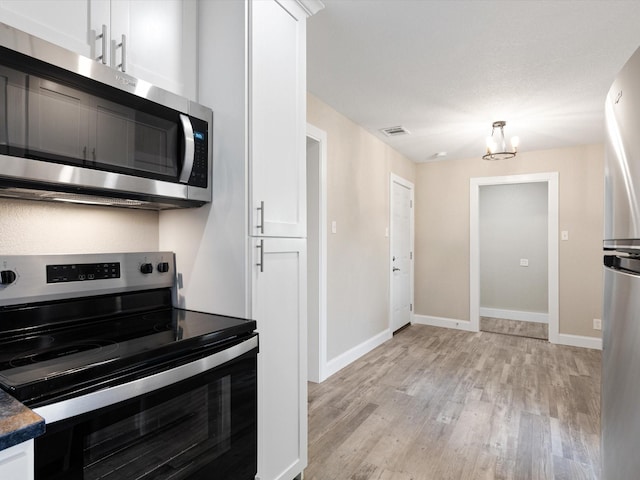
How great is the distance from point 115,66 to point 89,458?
122cm

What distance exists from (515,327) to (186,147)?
5541mm

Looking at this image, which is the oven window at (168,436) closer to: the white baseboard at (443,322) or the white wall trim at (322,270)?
the white wall trim at (322,270)

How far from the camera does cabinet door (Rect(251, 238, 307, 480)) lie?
154 cm

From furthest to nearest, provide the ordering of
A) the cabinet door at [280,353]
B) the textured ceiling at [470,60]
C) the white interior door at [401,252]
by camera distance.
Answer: the white interior door at [401,252]
the textured ceiling at [470,60]
the cabinet door at [280,353]

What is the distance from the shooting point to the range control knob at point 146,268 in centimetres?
160

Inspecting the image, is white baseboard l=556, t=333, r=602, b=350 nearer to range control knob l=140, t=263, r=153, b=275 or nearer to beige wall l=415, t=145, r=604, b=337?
beige wall l=415, t=145, r=604, b=337

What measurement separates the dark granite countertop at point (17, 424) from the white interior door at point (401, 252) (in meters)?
4.16

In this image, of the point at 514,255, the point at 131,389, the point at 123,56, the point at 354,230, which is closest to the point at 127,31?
the point at 123,56

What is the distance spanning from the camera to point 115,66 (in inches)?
50.2

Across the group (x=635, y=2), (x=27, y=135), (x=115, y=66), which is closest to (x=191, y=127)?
(x=115, y=66)

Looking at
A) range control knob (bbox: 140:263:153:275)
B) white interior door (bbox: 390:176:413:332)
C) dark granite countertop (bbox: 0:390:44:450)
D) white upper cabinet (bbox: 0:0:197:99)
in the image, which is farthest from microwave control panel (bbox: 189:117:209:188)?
white interior door (bbox: 390:176:413:332)

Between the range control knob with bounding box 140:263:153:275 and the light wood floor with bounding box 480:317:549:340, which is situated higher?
the range control knob with bounding box 140:263:153:275

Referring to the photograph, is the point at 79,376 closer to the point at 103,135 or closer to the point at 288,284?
the point at 103,135

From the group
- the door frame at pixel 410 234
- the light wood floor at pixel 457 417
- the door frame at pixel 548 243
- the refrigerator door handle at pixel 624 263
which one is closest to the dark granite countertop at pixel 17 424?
the refrigerator door handle at pixel 624 263
